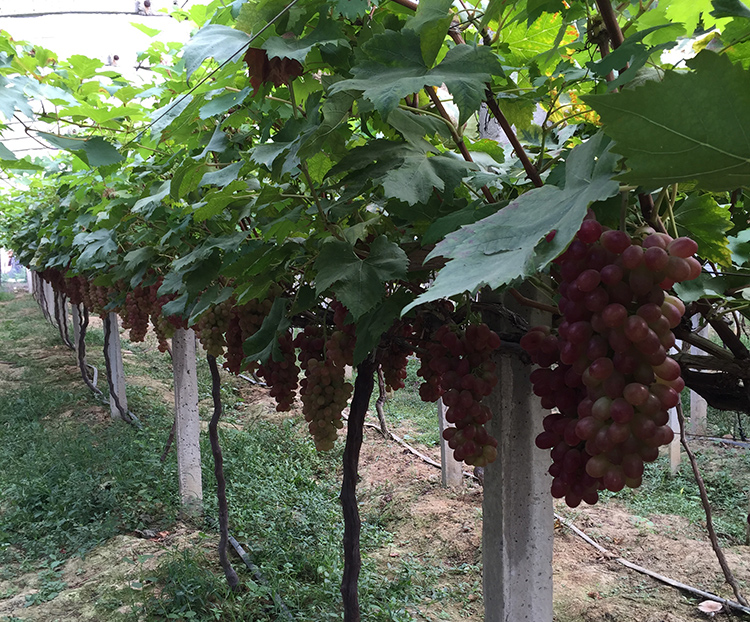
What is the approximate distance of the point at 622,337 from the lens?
558 millimetres

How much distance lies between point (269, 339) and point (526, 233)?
101cm

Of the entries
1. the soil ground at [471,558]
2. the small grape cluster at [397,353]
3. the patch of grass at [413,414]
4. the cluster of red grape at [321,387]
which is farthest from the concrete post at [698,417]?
the cluster of red grape at [321,387]

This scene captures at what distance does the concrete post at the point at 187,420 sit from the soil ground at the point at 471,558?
252 millimetres

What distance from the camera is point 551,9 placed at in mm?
794

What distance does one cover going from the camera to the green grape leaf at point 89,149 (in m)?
1.10

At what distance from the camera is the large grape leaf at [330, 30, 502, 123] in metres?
0.64

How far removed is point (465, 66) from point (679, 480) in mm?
5364

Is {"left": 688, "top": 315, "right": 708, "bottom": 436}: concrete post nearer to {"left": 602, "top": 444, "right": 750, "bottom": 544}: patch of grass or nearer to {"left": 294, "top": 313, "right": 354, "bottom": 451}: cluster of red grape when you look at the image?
{"left": 602, "top": 444, "right": 750, "bottom": 544}: patch of grass

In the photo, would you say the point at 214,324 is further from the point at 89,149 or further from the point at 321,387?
the point at 89,149

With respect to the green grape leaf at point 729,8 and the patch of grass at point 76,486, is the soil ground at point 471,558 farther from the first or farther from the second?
the green grape leaf at point 729,8

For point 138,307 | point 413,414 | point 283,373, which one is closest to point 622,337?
point 283,373

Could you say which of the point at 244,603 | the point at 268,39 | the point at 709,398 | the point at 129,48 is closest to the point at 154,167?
the point at 268,39

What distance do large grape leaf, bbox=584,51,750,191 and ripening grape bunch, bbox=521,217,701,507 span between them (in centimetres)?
12

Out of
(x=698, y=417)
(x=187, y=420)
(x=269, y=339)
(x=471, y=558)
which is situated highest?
(x=269, y=339)
